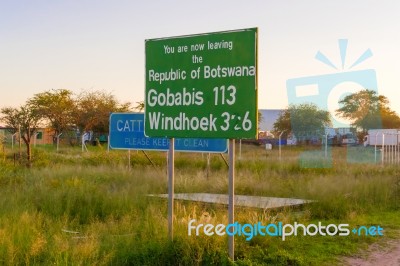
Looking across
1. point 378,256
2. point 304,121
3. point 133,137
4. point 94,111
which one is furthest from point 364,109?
point 378,256

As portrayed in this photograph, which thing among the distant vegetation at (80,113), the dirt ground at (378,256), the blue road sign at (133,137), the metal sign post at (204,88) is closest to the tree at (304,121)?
the distant vegetation at (80,113)

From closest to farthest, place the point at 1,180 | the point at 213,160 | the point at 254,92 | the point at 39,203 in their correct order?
the point at 254,92, the point at 39,203, the point at 1,180, the point at 213,160

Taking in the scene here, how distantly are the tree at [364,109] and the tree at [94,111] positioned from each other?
26.0m

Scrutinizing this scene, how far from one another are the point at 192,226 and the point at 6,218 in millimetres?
2779

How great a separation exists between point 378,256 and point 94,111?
47.0 m

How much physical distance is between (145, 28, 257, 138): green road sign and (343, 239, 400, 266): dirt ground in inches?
84.6

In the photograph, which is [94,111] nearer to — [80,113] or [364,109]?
[80,113]

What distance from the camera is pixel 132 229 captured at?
7246 mm

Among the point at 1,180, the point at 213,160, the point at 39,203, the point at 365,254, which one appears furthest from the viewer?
the point at 213,160

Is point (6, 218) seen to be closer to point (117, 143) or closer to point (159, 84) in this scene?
point (159, 84)

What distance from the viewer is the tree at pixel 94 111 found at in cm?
5106

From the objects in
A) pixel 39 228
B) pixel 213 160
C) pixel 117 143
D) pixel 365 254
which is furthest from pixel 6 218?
pixel 213 160

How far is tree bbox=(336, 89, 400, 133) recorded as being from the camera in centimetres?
5934

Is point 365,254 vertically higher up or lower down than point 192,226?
lower down
